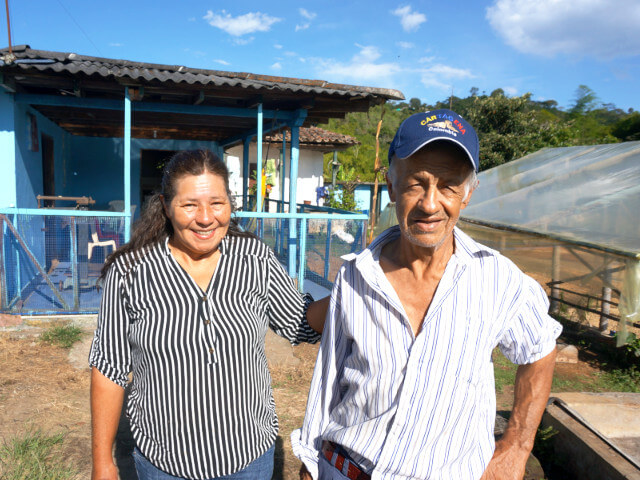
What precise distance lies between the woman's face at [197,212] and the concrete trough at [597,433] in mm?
2701

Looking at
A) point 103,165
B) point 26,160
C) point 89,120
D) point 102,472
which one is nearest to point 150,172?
point 103,165

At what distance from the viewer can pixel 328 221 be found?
6.20m

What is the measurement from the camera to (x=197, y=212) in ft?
5.56

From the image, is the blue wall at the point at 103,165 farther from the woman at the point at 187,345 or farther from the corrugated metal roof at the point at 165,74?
the woman at the point at 187,345

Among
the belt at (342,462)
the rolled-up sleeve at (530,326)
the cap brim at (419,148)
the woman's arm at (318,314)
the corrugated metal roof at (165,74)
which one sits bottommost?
the belt at (342,462)

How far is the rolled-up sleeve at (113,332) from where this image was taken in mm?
1645

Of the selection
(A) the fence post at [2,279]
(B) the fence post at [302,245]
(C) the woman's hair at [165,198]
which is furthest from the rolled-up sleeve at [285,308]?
(A) the fence post at [2,279]

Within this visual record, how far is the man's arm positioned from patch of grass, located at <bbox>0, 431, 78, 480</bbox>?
2.60 meters

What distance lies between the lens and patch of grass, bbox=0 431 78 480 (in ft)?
9.30

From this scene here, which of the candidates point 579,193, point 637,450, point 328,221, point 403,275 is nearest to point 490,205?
point 579,193

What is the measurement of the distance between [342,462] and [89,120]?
28.2 ft

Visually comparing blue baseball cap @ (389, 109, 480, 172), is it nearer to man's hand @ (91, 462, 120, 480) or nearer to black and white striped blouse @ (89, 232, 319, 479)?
black and white striped blouse @ (89, 232, 319, 479)

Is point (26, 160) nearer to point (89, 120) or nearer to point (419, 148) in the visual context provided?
point (89, 120)

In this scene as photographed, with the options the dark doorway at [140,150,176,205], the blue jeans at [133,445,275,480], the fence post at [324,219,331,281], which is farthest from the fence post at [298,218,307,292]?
the dark doorway at [140,150,176,205]
